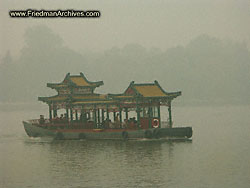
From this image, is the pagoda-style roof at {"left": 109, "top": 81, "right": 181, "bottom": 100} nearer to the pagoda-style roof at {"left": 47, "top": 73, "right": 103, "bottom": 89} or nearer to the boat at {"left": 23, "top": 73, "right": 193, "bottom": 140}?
the boat at {"left": 23, "top": 73, "right": 193, "bottom": 140}

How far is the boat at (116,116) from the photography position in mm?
55562

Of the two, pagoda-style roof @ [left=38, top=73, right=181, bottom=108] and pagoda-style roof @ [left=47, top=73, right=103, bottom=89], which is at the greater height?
pagoda-style roof @ [left=47, top=73, right=103, bottom=89]

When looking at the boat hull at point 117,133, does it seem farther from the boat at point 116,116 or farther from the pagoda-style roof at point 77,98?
the pagoda-style roof at point 77,98

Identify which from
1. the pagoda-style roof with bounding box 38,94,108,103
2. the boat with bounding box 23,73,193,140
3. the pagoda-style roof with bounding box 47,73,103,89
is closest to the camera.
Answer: the boat with bounding box 23,73,193,140

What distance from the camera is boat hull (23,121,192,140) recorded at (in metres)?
55.0

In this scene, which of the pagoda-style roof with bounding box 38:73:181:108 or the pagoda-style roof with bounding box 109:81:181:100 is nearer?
the pagoda-style roof with bounding box 109:81:181:100

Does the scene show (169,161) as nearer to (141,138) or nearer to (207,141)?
(141,138)

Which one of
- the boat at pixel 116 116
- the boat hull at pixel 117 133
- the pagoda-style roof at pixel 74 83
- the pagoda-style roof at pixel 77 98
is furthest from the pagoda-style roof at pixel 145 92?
the pagoda-style roof at pixel 74 83

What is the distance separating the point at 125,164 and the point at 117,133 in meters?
13.3

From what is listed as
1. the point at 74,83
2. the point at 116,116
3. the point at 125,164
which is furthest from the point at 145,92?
the point at 125,164

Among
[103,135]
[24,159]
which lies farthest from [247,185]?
[103,135]

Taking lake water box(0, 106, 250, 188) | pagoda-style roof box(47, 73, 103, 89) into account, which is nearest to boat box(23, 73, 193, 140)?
pagoda-style roof box(47, 73, 103, 89)

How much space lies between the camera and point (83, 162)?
44375mm

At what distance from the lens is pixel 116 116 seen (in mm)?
59406
